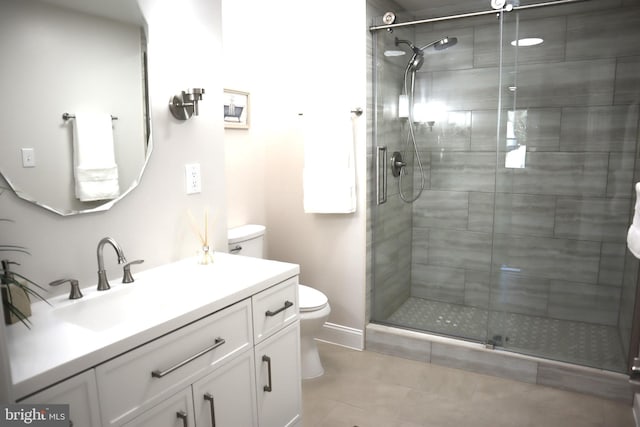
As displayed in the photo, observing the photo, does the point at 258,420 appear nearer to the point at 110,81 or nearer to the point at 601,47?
the point at 110,81

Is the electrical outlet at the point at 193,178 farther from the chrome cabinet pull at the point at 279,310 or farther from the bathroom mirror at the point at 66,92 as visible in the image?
the chrome cabinet pull at the point at 279,310

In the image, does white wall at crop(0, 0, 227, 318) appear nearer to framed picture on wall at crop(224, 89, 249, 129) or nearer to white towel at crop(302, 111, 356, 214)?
framed picture on wall at crop(224, 89, 249, 129)

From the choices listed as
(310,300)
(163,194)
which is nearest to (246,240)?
(310,300)

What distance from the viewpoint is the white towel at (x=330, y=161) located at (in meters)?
2.92

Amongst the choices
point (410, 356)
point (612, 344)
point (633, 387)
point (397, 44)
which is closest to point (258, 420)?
point (410, 356)

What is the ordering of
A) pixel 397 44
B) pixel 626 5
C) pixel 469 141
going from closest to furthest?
1. pixel 626 5
2. pixel 397 44
3. pixel 469 141

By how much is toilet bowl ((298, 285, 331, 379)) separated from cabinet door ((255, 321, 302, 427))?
0.54 m

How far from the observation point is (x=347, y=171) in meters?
2.93

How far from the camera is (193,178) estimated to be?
84.1 inches

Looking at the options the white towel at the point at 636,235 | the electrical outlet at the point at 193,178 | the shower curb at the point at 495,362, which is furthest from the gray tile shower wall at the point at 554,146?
the electrical outlet at the point at 193,178

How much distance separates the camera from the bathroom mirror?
4.89 ft

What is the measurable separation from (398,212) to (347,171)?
0.74 m

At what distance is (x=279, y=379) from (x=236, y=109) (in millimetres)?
1805
